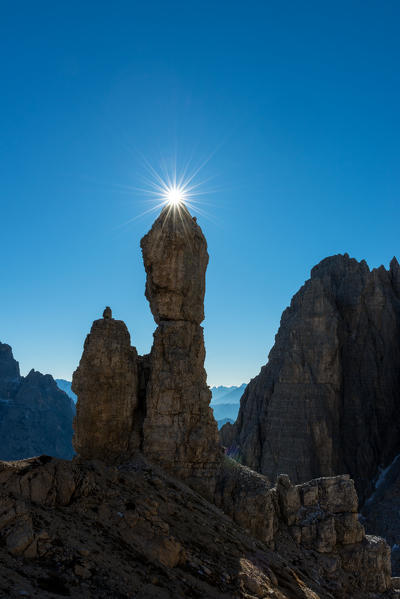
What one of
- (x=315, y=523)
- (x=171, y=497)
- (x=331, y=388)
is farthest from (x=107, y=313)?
(x=331, y=388)

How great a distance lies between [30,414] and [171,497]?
148629mm

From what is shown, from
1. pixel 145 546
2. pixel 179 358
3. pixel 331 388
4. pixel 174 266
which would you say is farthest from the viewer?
pixel 331 388

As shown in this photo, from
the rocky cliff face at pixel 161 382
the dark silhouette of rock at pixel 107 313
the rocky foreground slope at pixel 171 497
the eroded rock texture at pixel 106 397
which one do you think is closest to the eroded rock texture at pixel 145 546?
the rocky foreground slope at pixel 171 497

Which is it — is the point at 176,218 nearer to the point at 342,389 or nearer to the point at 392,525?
the point at 392,525

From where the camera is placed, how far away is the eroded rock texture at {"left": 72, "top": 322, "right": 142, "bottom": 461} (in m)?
25.3

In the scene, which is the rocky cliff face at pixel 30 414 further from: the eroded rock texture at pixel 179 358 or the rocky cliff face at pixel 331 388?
the eroded rock texture at pixel 179 358

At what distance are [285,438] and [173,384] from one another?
51154 mm

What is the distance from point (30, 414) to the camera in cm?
15400

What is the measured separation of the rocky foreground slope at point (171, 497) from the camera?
13672 millimetres

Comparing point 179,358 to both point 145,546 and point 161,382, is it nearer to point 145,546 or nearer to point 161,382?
point 161,382

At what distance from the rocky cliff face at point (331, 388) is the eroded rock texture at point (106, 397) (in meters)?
50.6

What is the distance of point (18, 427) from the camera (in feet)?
486

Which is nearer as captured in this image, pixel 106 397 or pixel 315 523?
pixel 106 397

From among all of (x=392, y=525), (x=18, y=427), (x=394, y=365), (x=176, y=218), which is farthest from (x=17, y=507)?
(x=18, y=427)
